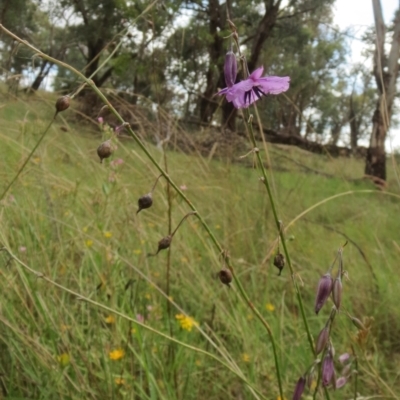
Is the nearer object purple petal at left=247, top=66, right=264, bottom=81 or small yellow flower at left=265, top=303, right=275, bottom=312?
purple petal at left=247, top=66, right=264, bottom=81

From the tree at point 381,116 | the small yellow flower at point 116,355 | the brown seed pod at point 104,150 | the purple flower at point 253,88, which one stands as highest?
the tree at point 381,116

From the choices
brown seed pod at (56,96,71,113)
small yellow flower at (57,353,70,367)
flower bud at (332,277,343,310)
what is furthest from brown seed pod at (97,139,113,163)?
small yellow flower at (57,353,70,367)

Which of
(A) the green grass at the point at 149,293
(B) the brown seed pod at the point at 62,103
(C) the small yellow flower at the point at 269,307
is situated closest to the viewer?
(B) the brown seed pod at the point at 62,103

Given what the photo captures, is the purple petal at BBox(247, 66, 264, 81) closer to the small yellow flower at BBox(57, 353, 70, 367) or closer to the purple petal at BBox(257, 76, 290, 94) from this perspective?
the purple petal at BBox(257, 76, 290, 94)

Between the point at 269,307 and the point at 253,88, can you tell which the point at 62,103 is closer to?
the point at 253,88

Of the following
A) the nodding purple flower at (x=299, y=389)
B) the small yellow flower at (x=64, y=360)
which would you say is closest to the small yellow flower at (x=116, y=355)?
the small yellow flower at (x=64, y=360)

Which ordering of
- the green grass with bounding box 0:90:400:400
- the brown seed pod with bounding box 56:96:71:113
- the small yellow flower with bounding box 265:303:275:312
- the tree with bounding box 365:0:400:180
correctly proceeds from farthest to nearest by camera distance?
the tree with bounding box 365:0:400:180 < the small yellow flower with bounding box 265:303:275:312 < the green grass with bounding box 0:90:400:400 < the brown seed pod with bounding box 56:96:71:113

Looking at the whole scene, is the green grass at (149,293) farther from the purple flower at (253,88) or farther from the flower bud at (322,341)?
the purple flower at (253,88)

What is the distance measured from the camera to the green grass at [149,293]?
101cm

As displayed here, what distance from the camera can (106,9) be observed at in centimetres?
749

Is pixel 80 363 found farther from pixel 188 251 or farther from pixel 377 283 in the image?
pixel 377 283

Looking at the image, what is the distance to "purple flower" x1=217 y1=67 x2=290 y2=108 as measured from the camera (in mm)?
502

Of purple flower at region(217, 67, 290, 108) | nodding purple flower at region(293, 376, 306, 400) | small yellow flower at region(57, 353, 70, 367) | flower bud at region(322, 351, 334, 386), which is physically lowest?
small yellow flower at region(57, 353, 70, 367)

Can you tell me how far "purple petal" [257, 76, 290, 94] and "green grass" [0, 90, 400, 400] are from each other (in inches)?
7.8
